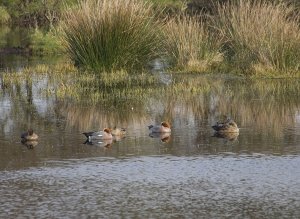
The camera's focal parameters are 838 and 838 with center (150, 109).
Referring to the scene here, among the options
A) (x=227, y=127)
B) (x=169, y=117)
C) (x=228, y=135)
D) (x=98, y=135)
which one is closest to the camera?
(x=98, y=135)

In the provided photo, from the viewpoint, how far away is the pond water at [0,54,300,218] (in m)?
8.98

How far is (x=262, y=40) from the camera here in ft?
73.5

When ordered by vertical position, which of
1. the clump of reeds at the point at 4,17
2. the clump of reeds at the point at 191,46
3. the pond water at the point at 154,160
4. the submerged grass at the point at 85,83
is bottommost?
the pond water at the point at 154,160

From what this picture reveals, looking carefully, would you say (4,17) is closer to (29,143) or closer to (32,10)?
(32,10)

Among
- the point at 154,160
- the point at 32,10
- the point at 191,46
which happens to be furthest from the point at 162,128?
the point at 32,10

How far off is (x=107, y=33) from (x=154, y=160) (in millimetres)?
11286

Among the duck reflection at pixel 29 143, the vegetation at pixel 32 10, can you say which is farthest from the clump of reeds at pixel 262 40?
the vegetation at pixel 32 10

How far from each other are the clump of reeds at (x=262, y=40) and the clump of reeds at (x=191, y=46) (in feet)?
1.64

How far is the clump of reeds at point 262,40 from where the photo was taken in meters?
22.0

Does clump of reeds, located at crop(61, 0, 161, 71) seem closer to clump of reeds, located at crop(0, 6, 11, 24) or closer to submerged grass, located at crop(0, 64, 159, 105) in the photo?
submerged grass, located at crop(0, 64, 159, 105)

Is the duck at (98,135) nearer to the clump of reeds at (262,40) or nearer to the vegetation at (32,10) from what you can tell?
the clump of reeds at (262,40)

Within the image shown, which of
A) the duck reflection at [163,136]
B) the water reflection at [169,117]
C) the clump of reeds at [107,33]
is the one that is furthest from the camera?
the clump of reeds at [107,33]

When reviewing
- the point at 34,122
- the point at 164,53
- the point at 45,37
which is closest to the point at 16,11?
the point at 45,37

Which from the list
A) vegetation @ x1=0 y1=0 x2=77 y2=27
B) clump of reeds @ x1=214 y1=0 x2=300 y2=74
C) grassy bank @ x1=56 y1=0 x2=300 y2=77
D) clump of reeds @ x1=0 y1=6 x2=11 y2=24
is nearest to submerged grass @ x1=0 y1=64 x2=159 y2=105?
grassy bank @ x1=56 y1=0 x2=300 y2=77
